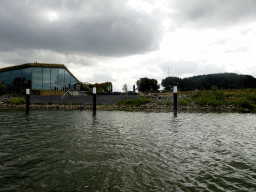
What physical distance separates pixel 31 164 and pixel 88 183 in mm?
1530

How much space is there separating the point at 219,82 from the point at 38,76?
182ft

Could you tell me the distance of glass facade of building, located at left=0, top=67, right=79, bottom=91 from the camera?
1432 inches

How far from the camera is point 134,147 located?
16.3 feet

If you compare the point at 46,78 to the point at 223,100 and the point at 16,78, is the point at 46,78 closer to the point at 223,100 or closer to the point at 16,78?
the point at 16,78

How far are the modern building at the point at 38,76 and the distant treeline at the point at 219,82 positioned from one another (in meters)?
38.4

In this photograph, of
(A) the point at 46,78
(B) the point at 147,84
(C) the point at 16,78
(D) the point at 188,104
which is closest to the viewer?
(D) the point at 188,104

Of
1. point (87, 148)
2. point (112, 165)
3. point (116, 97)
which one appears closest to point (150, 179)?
point (112, 165)

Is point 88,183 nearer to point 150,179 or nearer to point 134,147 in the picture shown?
point 150,179

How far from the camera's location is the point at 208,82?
64188mm

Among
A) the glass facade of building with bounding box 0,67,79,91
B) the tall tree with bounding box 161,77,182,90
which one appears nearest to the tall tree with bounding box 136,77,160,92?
the tall tree with bounding box 161,77,182,90

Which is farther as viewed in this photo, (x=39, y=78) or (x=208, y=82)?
(x=208, y=82)

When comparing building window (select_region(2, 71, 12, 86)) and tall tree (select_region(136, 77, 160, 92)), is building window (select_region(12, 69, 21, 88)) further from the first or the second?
tall tree (select_region(136, 77, 160, 92))

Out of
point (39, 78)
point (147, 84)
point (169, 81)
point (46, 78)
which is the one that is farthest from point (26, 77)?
point (169, 81)

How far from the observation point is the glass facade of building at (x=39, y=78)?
3638 centimetres
